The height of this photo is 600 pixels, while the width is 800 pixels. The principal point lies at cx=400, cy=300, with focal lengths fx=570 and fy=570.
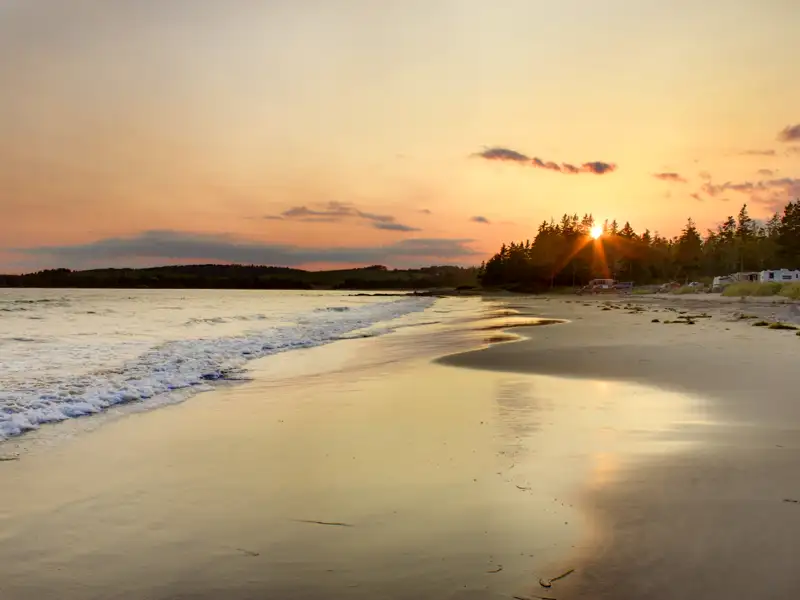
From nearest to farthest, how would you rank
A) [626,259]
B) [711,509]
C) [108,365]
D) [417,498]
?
[711,509]
[417,498]
[108,365]
[626,259]

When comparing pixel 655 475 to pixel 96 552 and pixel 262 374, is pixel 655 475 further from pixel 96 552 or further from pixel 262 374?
pixel 262 374

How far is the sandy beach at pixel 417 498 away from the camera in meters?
3.60

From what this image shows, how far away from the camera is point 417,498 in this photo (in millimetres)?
A: 5016

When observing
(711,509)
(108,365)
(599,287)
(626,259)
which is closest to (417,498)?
(711,509)

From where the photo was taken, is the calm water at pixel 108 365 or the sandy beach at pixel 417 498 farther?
the calm water at pixel 108 365

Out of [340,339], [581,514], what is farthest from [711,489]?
[340,339]

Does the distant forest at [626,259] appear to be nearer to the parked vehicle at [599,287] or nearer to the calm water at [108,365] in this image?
the parked vehicle at [599,287]

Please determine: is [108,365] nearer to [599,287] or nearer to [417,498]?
[417,498]

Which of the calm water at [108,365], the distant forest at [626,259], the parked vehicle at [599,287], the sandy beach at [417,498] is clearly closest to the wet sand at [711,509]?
the sandy beach at [417,498]

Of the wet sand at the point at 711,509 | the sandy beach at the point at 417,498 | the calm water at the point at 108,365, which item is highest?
the wet sand at the point at 711,509

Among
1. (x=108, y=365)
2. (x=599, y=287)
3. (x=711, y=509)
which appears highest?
(x=599, y=287)

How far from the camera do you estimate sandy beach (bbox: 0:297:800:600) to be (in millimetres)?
3596

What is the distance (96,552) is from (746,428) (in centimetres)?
735

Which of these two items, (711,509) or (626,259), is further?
(626,259)
